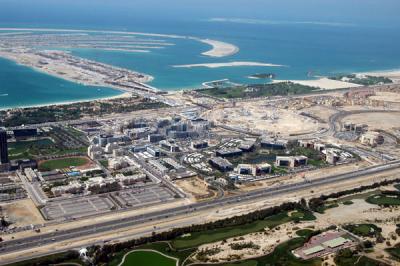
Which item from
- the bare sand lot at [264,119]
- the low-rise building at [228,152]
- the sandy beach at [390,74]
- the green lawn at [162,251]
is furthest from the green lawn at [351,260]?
the sandy beach at [390,74]

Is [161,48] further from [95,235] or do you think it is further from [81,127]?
[95,235]

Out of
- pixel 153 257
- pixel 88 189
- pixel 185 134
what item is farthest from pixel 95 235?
pixel 185 134

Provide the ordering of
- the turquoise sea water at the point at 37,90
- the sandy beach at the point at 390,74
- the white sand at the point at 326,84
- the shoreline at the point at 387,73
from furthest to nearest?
the shoreline at the point at 387,73 → the sandy beach at the point at 390,74 → the white sand at the point at 326,84 → the turquoise sea water at the point at 37,90

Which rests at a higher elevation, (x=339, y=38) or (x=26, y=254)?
(x=339, y=38)

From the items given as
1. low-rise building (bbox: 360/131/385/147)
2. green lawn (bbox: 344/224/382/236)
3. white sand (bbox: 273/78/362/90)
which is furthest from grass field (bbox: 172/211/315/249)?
white sand (bbox: 273/78/362/90)

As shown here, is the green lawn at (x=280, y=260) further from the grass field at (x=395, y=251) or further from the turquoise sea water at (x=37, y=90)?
the turquoise sea water at (x=37, y=90)

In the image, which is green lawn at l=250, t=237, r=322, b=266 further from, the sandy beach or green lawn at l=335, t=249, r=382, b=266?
the sandy beach
